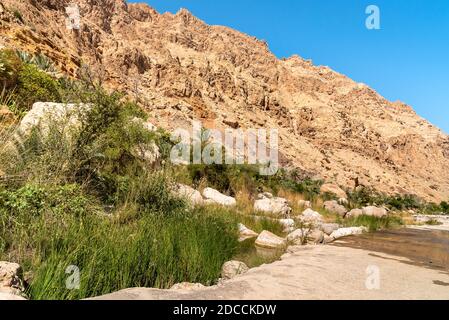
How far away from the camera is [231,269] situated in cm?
441

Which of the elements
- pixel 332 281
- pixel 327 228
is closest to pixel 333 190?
pixel 327 228

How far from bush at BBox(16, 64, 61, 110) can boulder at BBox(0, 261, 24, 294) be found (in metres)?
9.16

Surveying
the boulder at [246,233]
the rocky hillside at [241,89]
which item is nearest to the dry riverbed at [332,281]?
the boulder at [246,233]

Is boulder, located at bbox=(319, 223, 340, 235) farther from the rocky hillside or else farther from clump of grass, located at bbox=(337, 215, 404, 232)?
the rocky hillside

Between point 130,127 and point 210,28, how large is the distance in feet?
206

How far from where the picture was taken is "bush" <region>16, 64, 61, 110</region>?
11.2m

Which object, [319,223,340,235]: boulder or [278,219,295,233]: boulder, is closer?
[278,219,295,233]: boulder

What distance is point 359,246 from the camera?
21.1 ft

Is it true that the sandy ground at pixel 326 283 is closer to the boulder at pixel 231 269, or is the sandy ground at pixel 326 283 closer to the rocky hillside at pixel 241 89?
the boulder at pixel 231 269

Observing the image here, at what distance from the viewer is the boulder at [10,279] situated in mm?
2586

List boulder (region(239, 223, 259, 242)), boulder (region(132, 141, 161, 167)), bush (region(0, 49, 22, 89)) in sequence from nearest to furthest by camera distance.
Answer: boulder (region(239, 223, 259, 242))
boulder (region(132, 141, 161, 167))
bush (region(0, 49, 22, 89))

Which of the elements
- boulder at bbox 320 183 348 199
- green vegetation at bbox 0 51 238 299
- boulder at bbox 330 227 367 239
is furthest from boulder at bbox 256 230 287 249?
boulder at bbox 320 183 348 199

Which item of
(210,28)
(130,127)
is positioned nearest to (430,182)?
(210,28)

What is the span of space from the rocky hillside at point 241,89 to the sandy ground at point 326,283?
21.8 meters
